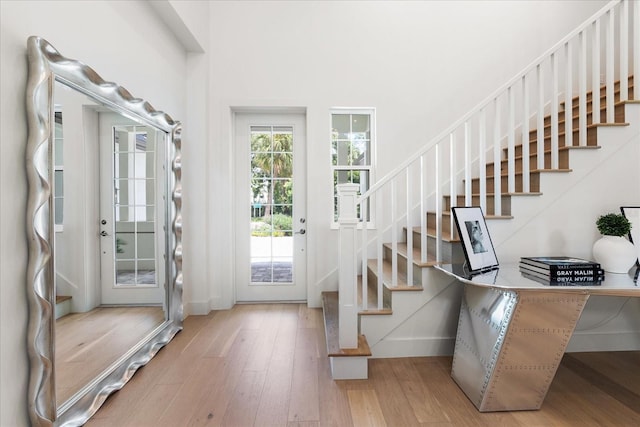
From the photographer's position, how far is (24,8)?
1.42 meters

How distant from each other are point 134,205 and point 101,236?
1.32 ft

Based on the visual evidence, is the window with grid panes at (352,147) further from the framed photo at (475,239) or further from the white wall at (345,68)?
the framed photo at (475,239)

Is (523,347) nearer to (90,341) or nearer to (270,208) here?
(90,341)

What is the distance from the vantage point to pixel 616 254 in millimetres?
1938

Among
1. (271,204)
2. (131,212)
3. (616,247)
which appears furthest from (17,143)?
(616,247)

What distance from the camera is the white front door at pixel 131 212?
1.94 metres

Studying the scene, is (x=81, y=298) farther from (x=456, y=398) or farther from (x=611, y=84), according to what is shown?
(x=611, y=84)

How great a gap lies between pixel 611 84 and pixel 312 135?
8.17ft

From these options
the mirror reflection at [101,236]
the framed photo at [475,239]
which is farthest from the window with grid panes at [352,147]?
the mirror reflection at [101,236]

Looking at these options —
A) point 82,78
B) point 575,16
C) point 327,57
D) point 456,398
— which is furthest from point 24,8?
point 575,16

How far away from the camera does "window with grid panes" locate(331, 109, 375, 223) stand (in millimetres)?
3506

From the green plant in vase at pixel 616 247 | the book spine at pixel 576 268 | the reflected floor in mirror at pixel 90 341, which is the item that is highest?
the green plant in vase at pixel 616 247

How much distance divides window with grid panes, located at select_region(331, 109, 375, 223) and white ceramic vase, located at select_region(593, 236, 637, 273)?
198cm

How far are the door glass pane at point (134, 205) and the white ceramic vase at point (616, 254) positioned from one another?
3.16 m
